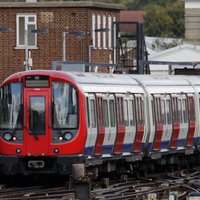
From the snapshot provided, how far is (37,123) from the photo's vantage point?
1237 inches

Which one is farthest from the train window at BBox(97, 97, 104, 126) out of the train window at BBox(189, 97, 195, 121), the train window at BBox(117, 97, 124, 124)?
the train window at BBox(189, 97, 195, 121)

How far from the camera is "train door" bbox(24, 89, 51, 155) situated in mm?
31312

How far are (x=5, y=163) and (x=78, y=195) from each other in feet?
25.5

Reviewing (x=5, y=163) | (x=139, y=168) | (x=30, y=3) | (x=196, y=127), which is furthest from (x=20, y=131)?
(x=30, y=3)

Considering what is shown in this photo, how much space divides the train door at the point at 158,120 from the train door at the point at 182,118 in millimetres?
1263

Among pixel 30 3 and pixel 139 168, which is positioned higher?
pixel 30 3

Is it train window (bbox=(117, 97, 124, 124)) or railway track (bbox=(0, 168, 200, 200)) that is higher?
train window (bbox=(117, 97, 124, 124))

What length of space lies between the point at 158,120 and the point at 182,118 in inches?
73.8

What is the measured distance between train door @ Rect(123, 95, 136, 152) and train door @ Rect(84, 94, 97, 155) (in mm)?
2225

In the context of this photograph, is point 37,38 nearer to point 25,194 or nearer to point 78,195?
point 25,194

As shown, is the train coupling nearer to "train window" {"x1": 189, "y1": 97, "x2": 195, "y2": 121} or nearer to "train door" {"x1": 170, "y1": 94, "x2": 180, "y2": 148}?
"train door" {"x1": 170, "y1": 94, "x2": 180, "y2": 148}

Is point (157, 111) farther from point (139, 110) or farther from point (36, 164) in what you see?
point (36, 164)

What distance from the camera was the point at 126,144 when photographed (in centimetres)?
3438

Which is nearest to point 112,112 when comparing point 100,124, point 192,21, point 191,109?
point 100,124
